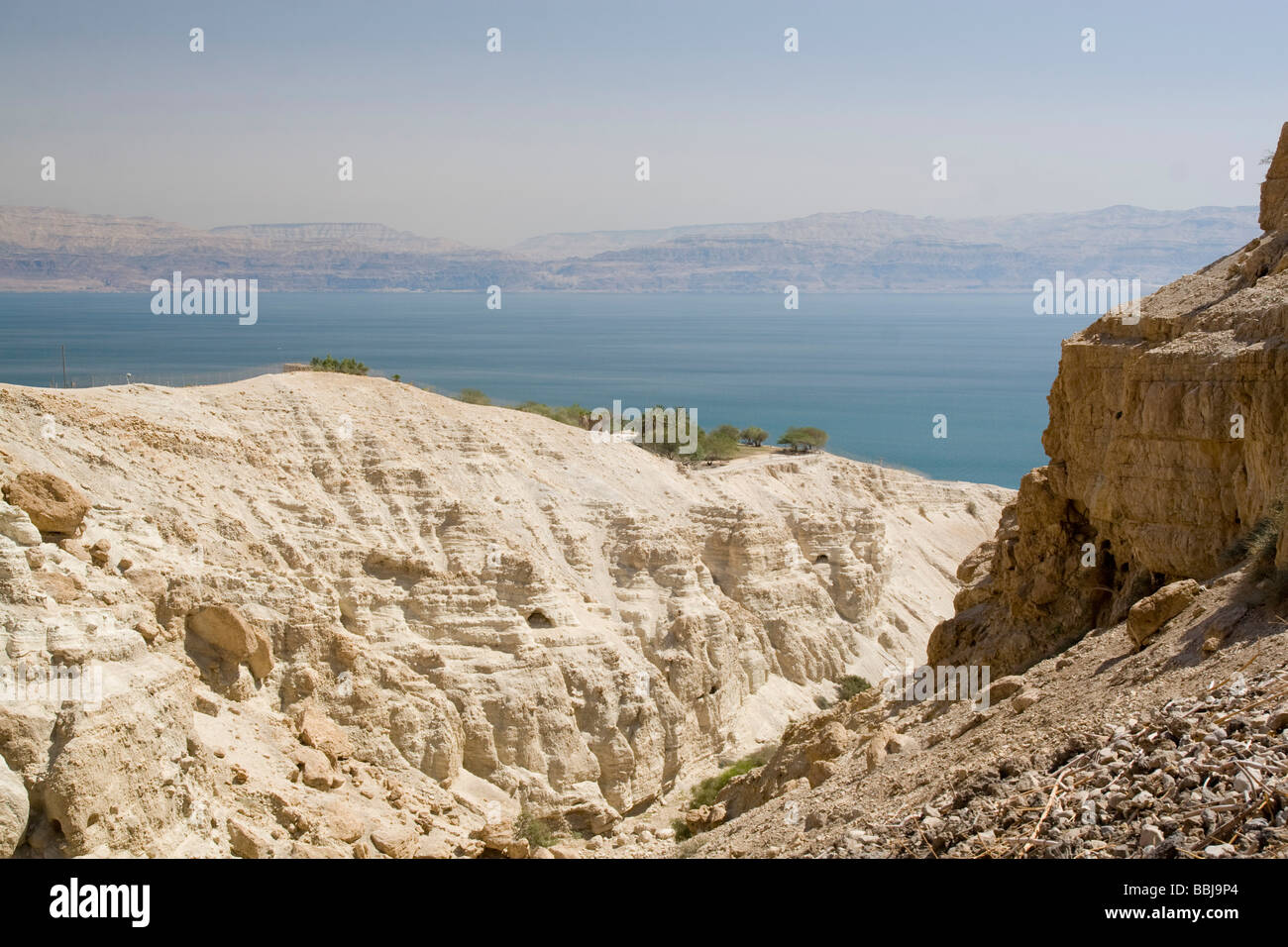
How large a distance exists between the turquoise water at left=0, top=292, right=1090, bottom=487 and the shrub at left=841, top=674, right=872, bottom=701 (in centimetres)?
4276

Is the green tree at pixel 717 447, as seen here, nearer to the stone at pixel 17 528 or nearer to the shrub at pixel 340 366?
the shrub at pixel 340 366

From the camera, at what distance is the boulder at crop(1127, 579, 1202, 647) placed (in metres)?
13.1

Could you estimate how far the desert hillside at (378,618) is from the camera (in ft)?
56.5

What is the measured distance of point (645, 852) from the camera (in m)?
18.6

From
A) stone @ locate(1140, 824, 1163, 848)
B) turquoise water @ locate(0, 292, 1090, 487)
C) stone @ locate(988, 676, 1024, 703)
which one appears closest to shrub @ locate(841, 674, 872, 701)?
stone @ locate(988, 676, 1024, 703)

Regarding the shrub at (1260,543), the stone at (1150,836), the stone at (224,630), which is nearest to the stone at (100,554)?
the stone at (224,630)

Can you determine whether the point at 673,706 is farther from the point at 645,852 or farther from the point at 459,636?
the point at 645,852

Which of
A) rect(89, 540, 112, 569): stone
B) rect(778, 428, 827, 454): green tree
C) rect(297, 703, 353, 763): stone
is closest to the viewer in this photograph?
rect(89, 540, 112, 569): stone

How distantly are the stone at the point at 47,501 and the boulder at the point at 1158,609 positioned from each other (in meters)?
15.8

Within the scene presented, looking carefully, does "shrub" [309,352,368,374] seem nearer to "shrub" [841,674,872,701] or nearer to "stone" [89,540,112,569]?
"shrub" [841,674,872,701]

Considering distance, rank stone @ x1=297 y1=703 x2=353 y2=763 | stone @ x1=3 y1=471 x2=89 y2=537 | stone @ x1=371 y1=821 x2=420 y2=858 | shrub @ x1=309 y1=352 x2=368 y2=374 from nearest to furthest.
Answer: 1. stone @ x1=3 y1=471 x2=89 y2=537
2. stone @ x1=371 y1=821 x2=420 y2=858
3. stone @ x1=297 y1=703 x2=353 y2=763
4. shrub @ x1=309 y1=352 x2=368 y2=374

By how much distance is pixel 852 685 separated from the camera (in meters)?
36.9

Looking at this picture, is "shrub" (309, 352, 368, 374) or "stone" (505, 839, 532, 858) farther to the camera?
"shrub" (309, 352, 368, 374)
